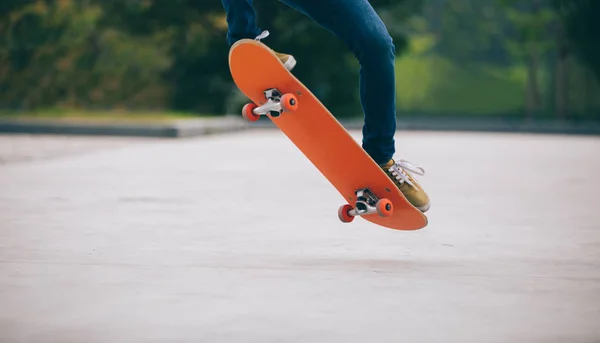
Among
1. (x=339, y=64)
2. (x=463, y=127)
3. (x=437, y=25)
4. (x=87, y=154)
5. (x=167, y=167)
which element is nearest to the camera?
(x=167, y=167)

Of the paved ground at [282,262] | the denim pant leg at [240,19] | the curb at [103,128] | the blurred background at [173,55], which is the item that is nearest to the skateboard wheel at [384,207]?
the paved ground at [282,262]

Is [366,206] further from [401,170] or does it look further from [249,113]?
[249,113]

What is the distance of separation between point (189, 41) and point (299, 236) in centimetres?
1926

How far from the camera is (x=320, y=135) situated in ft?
17.0

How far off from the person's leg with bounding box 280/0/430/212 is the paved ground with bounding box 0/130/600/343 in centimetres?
43

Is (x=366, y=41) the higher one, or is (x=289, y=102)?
(x=366, y=41)

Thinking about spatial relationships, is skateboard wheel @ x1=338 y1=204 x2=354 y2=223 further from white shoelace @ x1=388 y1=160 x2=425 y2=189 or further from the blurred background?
the blurred background

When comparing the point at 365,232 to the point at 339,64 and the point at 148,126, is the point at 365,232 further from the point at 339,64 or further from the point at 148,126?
the point at 339,64

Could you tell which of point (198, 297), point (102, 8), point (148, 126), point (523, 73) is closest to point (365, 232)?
point (198, 297)

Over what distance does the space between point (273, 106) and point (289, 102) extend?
10 cm

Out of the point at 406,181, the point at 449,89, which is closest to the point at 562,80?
the point at 449,89

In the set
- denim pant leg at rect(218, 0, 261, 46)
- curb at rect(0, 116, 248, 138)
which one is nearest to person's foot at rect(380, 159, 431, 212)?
denim pant leg at rect(218, 0, 261, 46)

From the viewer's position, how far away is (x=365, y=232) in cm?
630

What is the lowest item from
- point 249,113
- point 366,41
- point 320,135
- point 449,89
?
point 449,89
